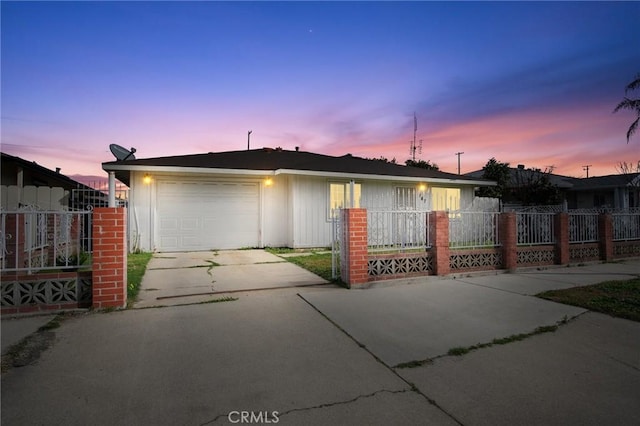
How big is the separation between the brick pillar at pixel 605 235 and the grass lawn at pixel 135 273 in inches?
490

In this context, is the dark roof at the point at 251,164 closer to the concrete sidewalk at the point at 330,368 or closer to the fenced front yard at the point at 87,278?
the fenced front yard at the point at 87,278

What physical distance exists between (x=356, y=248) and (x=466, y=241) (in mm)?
3074

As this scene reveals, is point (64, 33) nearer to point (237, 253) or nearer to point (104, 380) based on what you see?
point (237, 253)

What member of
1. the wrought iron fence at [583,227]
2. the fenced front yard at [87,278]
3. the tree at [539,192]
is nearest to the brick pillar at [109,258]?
the fenced front yard at [87,278]

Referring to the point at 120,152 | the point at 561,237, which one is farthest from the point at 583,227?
the point at 120,152

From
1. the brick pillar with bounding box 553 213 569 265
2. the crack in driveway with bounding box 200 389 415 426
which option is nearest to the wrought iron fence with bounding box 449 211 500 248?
→ the brick pillar with bounding box 553 213 569 265

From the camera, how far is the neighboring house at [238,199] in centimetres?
1107

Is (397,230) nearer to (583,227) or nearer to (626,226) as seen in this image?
(583,227)

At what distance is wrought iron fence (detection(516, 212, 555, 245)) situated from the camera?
8672 mm

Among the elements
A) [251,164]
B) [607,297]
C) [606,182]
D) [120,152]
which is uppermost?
[606,182]

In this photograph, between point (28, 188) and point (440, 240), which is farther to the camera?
point (28, 188)

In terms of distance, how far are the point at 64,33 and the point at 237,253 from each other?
7.64 meters

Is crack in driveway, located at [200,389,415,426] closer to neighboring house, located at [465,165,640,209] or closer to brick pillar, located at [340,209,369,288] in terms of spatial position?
brick pillar, located at [340,209,369,288]

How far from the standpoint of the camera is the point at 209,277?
691 cm
